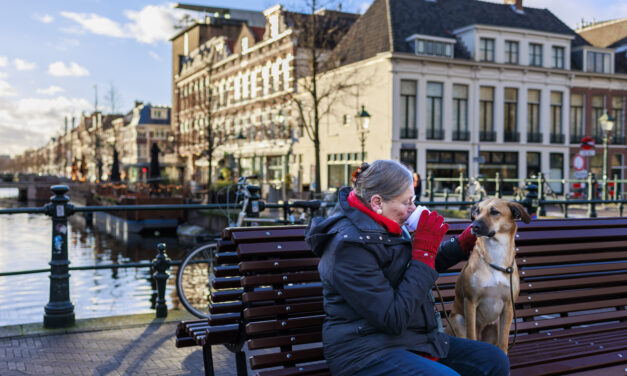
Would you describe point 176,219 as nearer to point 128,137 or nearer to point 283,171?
point 283,171

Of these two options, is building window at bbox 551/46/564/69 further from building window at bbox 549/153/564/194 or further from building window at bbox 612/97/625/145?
building window at bbox 549/153/564/194

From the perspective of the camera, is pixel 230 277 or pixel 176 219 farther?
pixel 176 219

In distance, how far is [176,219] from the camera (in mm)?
33000

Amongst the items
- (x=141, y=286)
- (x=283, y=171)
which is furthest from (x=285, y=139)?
(x=141, y=286)

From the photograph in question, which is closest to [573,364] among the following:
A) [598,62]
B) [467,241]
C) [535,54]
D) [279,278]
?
[467,241]

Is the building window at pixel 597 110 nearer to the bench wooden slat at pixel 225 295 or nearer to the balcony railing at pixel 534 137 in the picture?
the balcony railing at pixel 534 137

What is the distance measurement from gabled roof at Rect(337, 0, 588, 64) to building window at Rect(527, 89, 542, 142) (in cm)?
385

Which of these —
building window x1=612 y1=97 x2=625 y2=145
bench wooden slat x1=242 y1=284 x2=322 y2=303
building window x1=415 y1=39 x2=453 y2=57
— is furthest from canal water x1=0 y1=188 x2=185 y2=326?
building window x1=612 y1=97 x2=625 y2=145

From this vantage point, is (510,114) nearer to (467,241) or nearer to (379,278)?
(467,241)

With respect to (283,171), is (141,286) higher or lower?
lower

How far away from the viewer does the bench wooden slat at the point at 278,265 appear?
2.95 metres

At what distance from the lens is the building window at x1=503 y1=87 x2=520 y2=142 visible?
1361 inches

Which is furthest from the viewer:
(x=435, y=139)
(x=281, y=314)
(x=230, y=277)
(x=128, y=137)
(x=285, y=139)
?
(x=128, y=137)

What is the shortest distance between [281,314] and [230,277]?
682 millimetres
